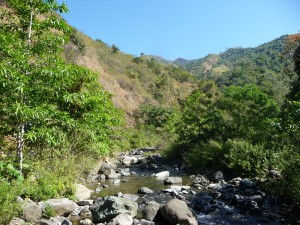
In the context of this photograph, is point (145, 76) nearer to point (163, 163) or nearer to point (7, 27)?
point (163, 163)

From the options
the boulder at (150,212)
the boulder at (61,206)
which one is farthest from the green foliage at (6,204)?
the boulder at (150,212)

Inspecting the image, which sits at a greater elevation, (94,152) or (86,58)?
(86,58)

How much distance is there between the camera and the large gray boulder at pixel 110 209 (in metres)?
9.27

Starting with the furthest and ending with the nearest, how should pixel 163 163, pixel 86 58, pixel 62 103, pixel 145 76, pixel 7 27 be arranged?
pixel 145 76, pixel 86 58, pixel 163 163, pixel 62 103, pixel 7 27

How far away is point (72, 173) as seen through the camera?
36.8 feet

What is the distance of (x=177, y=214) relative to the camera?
9.02 meters

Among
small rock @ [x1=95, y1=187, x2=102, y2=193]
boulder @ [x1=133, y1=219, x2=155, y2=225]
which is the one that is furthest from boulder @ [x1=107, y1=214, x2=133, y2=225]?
small rock @ [x1=95, y1=187, x2=102, y2=193]

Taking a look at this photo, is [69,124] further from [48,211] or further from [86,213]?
[86,213]

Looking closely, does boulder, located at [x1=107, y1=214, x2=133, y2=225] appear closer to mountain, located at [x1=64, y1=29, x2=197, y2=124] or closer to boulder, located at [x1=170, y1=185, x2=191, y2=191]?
boulder, located at [x1=170, y1=185, x2=191, y2=191]

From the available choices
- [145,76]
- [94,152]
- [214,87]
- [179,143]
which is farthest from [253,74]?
[94,152]

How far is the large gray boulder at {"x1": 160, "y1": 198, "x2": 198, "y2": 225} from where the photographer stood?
350 inches

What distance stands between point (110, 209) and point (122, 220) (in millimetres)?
761

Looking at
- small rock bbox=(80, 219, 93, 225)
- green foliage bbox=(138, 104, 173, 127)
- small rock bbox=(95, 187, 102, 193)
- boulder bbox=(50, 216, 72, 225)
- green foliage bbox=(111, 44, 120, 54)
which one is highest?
green foliage bbox=(111, 44, 120, 54)

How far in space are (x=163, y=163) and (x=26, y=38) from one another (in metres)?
16.1
